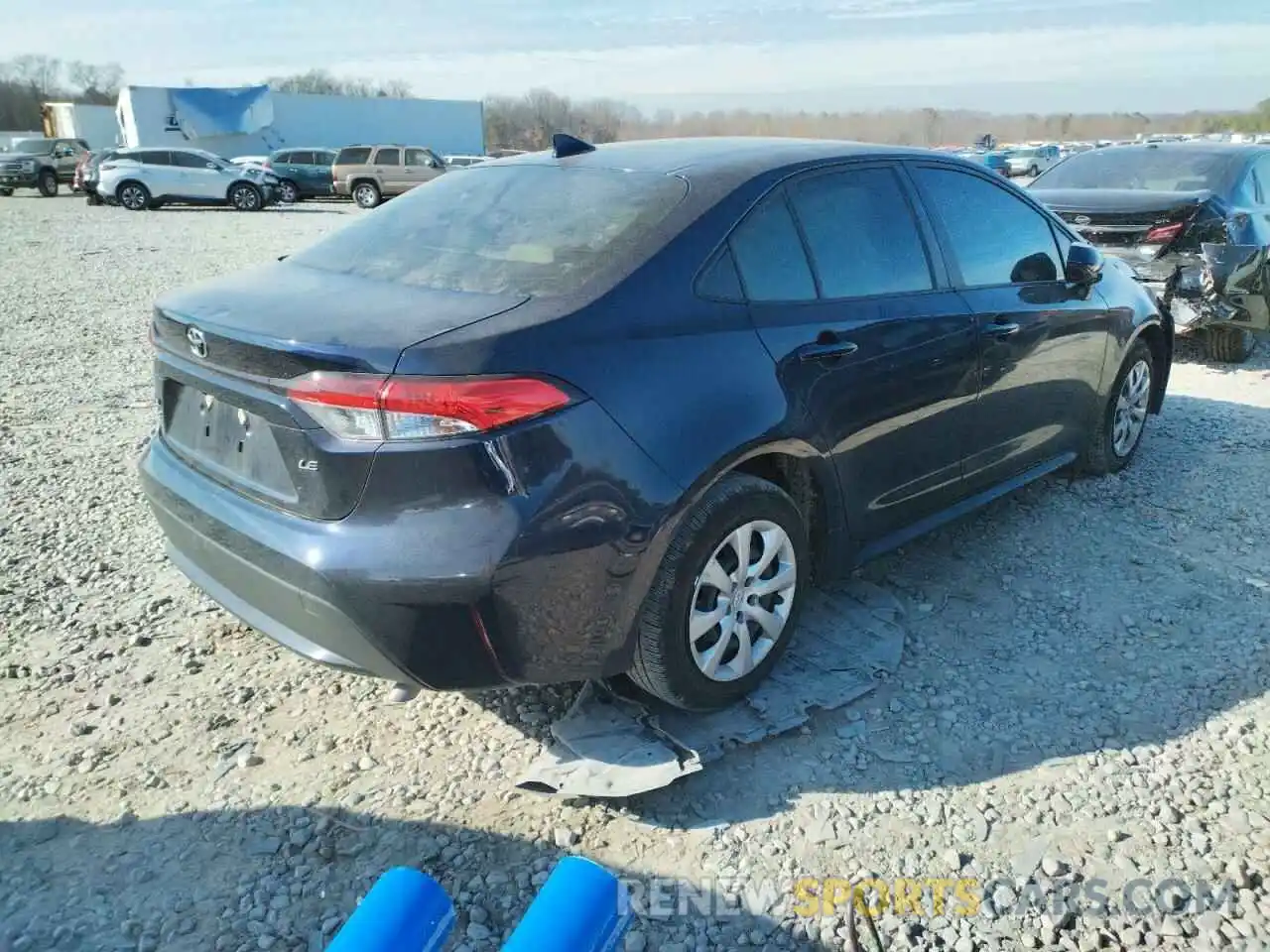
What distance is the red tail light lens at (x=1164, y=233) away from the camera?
6.97m

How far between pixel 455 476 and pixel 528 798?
98 cm

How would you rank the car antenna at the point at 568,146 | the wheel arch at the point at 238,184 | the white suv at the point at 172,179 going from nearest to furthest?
1. the car antenna at the point at 568,146
2. the white suv at the point at 172,179
3. the wheel arch at the point at 238,184

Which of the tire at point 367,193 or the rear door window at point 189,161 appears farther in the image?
the tire at point 367,193

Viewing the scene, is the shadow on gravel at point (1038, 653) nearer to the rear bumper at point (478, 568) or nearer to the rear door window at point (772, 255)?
the rear bumper at point (478, 568)

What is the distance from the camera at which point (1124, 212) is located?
7.11 meters

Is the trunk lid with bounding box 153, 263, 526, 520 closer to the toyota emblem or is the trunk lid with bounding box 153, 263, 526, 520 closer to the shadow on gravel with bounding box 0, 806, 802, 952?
the toyota emblem

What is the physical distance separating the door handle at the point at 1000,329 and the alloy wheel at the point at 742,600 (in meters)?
1.33

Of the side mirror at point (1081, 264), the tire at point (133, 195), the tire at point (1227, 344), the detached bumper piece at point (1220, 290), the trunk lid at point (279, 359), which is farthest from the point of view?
the tire at point (133, 195)

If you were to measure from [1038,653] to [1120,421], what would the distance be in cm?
208

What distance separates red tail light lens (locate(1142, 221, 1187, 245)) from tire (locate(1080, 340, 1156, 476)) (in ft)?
7.96

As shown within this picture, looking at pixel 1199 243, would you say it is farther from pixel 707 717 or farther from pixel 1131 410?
pixel 707 717

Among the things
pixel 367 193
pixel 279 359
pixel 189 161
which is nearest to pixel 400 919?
pixel 279 359

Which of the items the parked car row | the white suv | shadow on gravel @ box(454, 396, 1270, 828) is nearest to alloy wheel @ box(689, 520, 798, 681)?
shadow on gravel @ box(454, 396, 1270, 828)

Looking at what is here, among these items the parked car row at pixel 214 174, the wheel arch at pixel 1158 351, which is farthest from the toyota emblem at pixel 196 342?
the parked car row at pixel 214 174
